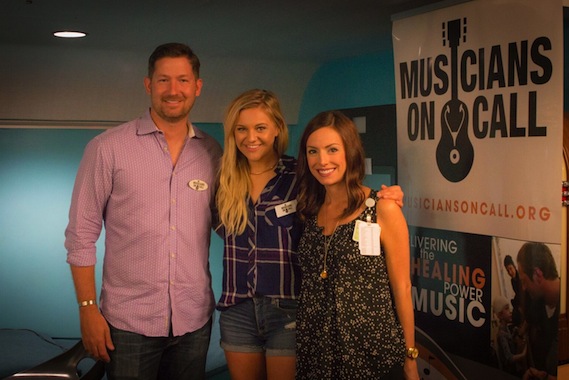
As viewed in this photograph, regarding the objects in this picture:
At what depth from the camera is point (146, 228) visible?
2854 millimetres

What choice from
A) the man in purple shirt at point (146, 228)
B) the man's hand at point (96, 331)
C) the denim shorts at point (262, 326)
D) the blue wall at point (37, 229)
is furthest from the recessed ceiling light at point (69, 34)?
the denim shorts at point (262, 326)

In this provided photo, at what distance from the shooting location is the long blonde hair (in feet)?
9.44

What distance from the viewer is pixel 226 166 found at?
2939 mm

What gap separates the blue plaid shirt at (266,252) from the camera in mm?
2875

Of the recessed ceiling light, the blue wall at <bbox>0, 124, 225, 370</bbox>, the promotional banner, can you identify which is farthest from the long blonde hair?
the blue wall at <bbox>0, 124, 225, 370</bbox>

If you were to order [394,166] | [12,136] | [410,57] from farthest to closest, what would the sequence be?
[12,136]
[394,166]
[410,57]

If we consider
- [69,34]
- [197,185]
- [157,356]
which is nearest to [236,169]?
[197,185]

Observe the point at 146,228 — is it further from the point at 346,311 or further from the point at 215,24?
the point at 215,24

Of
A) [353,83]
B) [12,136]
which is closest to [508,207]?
[353,83]

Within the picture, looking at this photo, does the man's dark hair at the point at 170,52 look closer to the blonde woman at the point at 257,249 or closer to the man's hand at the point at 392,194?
the blonde woman at the point at 257,249

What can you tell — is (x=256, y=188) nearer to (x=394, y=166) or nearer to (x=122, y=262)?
(x=122, y=262)

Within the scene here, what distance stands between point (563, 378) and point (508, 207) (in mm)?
1105

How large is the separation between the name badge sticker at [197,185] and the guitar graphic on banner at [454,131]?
1143 millimetres

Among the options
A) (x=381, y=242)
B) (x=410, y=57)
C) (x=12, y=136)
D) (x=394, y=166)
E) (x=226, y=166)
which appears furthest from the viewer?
(x=12, y=136)
